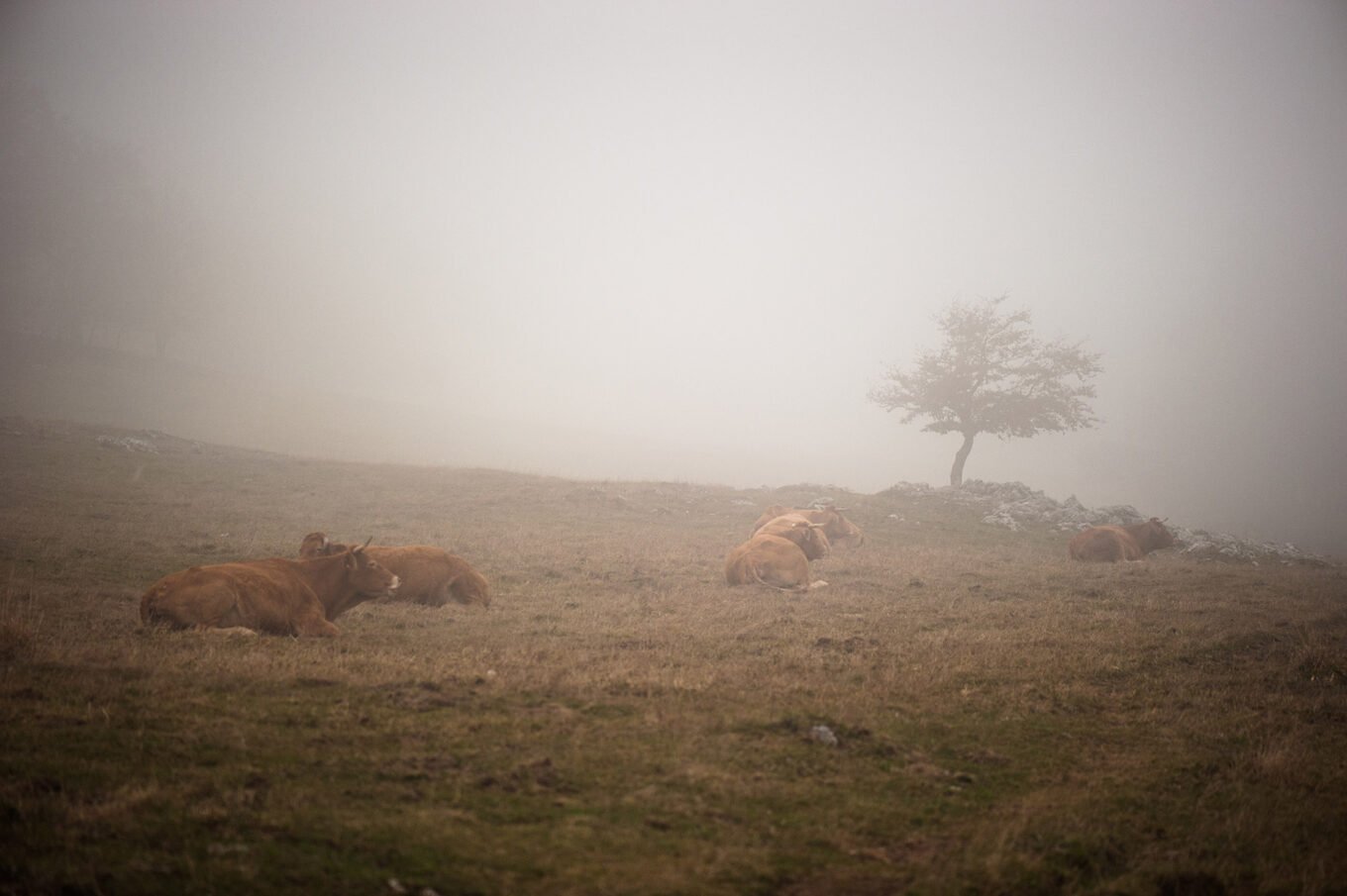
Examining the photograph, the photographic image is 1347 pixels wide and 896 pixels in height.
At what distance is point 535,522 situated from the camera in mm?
23422

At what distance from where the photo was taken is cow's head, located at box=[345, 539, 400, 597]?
11.1 metres

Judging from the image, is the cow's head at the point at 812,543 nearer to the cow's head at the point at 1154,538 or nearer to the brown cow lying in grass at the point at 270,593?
the brown cow lying in grass at the point at 270,593

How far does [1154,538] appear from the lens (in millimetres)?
23781

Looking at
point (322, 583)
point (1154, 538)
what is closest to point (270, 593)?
point (322, 583)

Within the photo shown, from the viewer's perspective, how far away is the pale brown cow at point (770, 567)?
595 inches

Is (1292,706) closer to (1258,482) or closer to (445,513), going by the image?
(445,513)

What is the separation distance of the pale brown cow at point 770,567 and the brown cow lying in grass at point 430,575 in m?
5.38

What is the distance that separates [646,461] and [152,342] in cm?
4974

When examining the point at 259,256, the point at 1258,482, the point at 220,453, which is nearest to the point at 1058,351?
the point at 220,453

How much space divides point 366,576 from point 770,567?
8112 millimetres

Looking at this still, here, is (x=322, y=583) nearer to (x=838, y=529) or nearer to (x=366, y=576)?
(x=366, y=576)

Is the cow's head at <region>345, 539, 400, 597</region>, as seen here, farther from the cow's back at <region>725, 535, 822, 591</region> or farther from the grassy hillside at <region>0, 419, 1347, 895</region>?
the cow's back at <region>725, 535, 822, 591</region>

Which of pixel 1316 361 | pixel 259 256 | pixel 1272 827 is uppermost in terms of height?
pixel 1316 361

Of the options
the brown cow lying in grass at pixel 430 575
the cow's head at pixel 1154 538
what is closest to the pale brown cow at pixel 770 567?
the brown cow lying in grass at pixel 430 575
